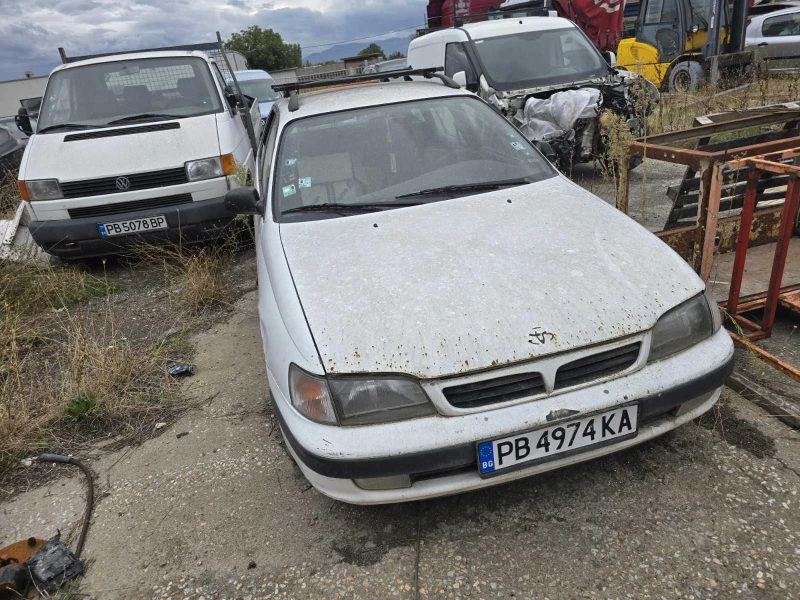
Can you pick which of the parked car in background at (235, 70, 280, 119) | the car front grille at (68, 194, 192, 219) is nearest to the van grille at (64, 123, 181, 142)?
the car front grille at (68, 194, 192, 219)

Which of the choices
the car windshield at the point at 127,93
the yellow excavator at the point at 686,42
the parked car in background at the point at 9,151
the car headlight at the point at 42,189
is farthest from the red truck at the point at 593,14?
the car headlight at the point at 42,189

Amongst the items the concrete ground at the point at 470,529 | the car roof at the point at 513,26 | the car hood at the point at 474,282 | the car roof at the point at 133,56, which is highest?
the car roof at the point at 133,56

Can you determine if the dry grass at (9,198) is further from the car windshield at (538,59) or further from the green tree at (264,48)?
the green tree at (264,48)

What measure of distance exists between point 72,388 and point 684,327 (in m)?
3.09

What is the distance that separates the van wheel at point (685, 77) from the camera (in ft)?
37.3

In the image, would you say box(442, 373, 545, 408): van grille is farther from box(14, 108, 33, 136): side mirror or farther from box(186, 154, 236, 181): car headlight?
box(14, 108, 33, 136): side mirror

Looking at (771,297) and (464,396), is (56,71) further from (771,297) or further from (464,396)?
(771,297)

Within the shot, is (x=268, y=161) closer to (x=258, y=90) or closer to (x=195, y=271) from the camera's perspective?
(x=195, y=271)

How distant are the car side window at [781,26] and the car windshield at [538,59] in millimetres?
8722

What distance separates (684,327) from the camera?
2.07 metres

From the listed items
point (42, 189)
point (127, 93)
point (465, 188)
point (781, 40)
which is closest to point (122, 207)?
point (42, 189)

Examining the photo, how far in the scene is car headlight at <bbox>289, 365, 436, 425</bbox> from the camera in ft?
6.08

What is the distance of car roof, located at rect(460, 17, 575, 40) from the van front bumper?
433cm

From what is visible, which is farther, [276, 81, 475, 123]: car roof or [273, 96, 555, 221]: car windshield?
[276, 81, 475, 123]: car roof
